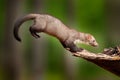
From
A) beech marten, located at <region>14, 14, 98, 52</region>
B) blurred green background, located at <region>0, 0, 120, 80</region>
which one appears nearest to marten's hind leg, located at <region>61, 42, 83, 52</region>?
beech marten, located at <region>14, 14, 98, 52</region>

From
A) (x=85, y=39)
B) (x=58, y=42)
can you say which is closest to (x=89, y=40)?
(x=85, y=39)

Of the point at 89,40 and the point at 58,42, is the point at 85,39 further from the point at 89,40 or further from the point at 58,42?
the point at 58,42

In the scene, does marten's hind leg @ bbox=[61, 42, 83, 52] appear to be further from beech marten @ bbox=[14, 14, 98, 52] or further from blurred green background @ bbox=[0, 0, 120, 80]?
blurred green background @ bbox=[0, 0, 120, 80]

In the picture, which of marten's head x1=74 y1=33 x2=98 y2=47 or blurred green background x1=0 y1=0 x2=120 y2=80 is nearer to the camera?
marten's head x1=74 y1=33 x2=98 y2=47

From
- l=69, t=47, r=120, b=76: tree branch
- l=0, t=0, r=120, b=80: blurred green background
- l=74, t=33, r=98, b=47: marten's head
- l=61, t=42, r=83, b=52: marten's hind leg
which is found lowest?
l=69, t=47, r=120, b=76: tree branch

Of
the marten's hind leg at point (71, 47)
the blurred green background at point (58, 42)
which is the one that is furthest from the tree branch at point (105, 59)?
the blurred green background at point (58, 42)

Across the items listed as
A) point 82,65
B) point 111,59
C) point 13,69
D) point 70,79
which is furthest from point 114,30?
point 111,59

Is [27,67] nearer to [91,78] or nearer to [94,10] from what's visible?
[91,78]

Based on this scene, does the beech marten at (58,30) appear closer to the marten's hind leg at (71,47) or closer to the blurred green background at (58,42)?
the marten's hind leg at (71,47)
